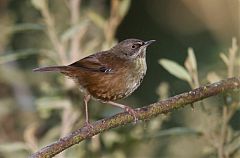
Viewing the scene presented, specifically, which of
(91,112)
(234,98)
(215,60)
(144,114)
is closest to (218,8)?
(215,60)

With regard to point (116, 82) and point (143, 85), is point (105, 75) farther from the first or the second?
point (143, 85)

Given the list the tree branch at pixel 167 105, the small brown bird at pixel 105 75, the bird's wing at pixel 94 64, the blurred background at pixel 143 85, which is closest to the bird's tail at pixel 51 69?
the small brown bird at pixel 105 75

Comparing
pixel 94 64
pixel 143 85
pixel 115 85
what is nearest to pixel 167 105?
pixel 115 85

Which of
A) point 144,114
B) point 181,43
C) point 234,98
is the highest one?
point 181,43

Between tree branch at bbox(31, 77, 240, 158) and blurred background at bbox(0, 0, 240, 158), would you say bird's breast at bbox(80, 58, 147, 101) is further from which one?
tree branch at bbox(31, 77, 240, 158)

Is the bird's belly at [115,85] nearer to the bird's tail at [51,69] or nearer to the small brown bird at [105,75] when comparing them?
the small brown bird at [105,75]

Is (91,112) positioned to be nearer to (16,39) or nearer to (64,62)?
(64,62)
